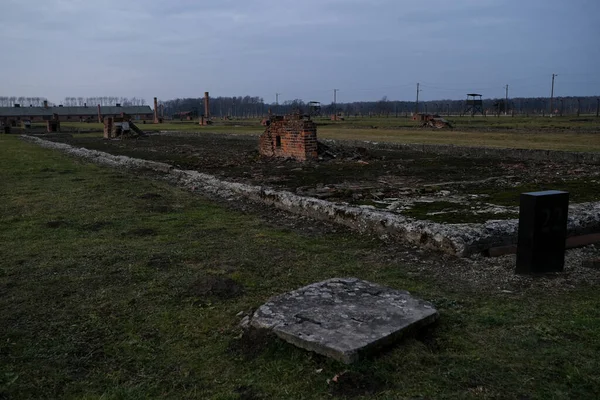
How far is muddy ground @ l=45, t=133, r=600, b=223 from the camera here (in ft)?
23.2

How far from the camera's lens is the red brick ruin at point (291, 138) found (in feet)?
47.5

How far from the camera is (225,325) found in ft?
11.1

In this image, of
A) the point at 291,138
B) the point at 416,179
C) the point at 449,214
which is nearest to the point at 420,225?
the point at 449,214

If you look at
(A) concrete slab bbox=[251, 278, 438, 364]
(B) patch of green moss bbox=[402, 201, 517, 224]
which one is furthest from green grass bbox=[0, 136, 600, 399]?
(B) patch of green moss bbox=[402, 201, 517, 224]

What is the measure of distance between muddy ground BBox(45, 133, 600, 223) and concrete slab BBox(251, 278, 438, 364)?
272 centimetres

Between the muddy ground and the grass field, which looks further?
the grass field

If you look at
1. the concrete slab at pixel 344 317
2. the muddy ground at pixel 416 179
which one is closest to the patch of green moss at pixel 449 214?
the muddy ground at pixel 416 179

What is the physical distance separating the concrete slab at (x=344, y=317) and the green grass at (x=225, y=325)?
81 millimetres

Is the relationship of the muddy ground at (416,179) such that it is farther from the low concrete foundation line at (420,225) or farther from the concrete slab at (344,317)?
the concrete slab at (344,317)

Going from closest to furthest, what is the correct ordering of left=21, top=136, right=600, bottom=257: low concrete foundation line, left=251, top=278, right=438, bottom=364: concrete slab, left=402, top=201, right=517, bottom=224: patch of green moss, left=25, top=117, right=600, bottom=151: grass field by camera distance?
1. left=251, top=278, right=438, bottom=364: concrete slab
2. left=21, top=136, right=600, bottom=257: low concrete foundation line
3. left=402, top=201, right=517, bottom=224: patch of green moss
4. left=25, top=117, right=600, bottom=151: grass field

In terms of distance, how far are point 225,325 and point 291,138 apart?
11869mm

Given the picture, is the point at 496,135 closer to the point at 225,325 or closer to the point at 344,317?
the point at 344,317

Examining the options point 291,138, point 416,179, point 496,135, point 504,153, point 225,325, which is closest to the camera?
point 225,325

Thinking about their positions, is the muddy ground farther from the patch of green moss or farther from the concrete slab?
the concrete slab
